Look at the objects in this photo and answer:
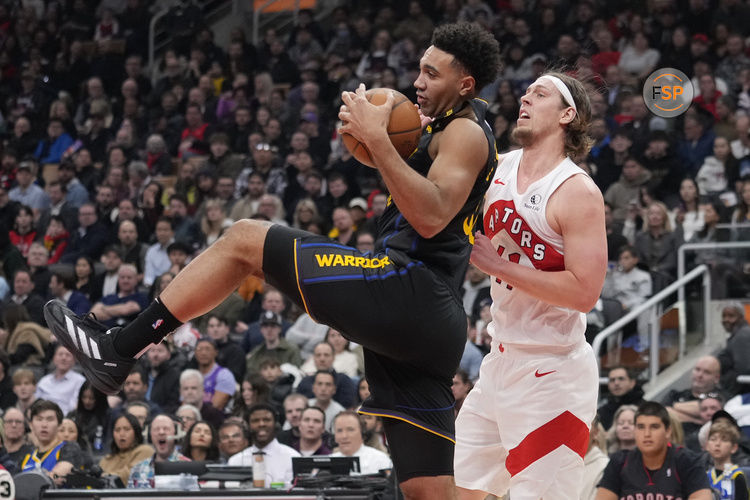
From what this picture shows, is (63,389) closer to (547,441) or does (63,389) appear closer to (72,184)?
(72,184)

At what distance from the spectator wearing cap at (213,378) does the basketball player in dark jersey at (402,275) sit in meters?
6.89

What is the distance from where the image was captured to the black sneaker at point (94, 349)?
4344 millimetres

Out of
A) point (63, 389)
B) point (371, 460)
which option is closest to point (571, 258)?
point (371, 460)

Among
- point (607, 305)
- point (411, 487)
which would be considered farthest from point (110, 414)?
point (411, 487)

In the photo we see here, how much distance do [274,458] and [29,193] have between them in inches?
350

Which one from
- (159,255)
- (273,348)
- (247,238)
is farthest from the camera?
(159,255)

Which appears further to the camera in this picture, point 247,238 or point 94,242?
point 94,242

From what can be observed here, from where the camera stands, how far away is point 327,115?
16297mm

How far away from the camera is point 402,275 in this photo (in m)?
4.22

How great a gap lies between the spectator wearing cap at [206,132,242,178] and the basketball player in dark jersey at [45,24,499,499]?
35.9 ft

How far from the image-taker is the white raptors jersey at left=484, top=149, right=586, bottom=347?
480cm

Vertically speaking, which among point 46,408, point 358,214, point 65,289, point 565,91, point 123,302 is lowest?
point 46,408

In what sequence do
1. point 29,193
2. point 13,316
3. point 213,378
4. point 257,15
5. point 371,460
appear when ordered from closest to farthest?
point 371,460 < point 213,378 < point 13,316 < point 29,193 < point 257,15

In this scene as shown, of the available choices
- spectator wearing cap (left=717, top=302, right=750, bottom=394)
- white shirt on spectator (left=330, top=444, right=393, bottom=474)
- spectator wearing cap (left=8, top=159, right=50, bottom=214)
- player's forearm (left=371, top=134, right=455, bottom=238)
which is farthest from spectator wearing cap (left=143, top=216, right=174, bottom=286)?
player's forearm (left=371, top=134, right=455, bottom=238)
